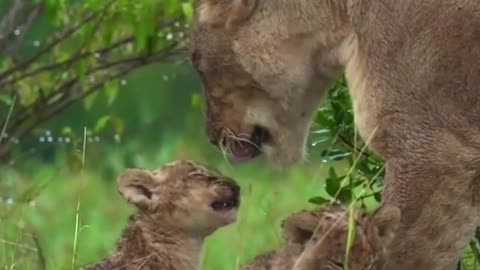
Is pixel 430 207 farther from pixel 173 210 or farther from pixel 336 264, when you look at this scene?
pixel 173 210

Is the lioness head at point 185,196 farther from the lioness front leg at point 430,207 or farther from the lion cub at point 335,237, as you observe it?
the lioness front leg at point 430,207

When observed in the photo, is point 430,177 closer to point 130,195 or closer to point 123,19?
point 130,195

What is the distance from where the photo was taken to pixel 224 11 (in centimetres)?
606

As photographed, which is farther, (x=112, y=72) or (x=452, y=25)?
(x=112, y=72)

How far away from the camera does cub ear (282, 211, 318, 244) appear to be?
211 inches

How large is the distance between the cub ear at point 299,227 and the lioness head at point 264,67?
0.62m

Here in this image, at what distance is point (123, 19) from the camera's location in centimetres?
815

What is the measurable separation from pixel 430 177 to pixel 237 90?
87 centimetres

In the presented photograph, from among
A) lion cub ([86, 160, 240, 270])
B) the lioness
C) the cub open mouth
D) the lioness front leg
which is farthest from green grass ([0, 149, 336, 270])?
the lioness front leg

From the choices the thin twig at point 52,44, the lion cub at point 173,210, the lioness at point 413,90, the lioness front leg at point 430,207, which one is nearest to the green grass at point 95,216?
the thin twig at point 52,44

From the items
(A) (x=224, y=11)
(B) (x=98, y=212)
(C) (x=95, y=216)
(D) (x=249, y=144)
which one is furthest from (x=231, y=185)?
(B) (x=98, y=212)

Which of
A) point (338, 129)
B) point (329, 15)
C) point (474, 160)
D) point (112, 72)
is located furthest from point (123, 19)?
point (474, 160)

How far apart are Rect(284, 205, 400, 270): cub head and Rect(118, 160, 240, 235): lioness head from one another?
2.17 ft

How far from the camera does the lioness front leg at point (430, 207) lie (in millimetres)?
5469
